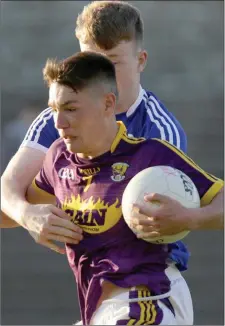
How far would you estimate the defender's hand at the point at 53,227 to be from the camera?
167 inches

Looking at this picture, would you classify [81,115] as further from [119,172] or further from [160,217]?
[160,217]

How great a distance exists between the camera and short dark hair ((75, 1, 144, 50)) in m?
4.84

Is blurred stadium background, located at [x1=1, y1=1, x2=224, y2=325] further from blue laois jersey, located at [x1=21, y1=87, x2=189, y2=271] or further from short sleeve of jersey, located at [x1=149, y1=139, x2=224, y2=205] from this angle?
short sleeve of jersey, located at [x1=149, y1=139, x2=224, y2=205]

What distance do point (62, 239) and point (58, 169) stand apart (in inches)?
15.2

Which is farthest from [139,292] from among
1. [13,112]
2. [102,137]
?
[13,112]

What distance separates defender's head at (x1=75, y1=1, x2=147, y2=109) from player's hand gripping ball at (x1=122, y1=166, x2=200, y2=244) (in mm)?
799

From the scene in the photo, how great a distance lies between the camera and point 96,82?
4.27 meters

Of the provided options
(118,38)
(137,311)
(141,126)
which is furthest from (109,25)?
(137,311)

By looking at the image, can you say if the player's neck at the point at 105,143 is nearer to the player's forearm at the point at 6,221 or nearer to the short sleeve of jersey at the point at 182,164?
the short sleeve of jersey at the point at 182,164

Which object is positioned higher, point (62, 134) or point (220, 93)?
point (62, 134)

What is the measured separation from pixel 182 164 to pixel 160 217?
323 millimetres

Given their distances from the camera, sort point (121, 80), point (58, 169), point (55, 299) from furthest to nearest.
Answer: point (55, 299) < point (121, 80) < point (58, 169)

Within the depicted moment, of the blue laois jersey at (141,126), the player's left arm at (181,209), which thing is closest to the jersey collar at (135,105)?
the blue laois jersey at (141,126)

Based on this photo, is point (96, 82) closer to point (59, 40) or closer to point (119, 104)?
point (119, 104)
